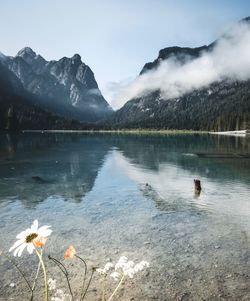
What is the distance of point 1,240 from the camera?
1955 centimetres

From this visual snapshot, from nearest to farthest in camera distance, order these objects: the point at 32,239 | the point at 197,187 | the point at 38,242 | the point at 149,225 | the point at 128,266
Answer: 1. the point at 38,242
2. the point at 32,239
3. the point at 128,266
4. the point at 149,225
5. the point at 197,187

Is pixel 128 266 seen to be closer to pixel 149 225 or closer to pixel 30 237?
pixel 30 237

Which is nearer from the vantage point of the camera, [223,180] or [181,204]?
[181,204]

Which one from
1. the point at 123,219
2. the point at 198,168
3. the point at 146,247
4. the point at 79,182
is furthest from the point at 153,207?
the point at 198,168

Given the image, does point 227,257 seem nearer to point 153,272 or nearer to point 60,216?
point 153,272

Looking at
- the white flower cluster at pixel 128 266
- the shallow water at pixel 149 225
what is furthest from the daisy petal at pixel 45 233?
the shallow water at pixel 149 225

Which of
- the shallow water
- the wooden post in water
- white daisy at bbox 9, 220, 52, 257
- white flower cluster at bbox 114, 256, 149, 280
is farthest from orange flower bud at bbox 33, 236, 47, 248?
the wooden post in water

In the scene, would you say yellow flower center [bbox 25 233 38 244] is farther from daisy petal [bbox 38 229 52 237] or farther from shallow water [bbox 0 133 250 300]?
shallow water [bbox 0 133 250 300]

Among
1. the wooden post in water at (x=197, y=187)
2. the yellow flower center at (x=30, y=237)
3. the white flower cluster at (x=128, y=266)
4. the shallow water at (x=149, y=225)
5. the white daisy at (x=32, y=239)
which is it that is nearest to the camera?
the white daisy at (x=32, y=239)

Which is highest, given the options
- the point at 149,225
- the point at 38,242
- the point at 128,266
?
the point at 38,242

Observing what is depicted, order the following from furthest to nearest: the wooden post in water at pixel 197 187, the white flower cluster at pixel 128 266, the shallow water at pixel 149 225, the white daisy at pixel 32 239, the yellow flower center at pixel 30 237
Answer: the wooden post in water at pixel 197 187
the shallow water at pixel 149 225
the white flower cluster at pixel 128 266
the yellow flower center at pixel 30 237
the white daisy at pixel 32 239

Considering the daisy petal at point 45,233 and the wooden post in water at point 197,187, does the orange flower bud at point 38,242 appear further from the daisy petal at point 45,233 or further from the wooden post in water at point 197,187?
the wooden post in water at point 197,187

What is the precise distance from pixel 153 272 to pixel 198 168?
40415mm

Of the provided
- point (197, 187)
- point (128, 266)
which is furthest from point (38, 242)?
point (197, 187)
